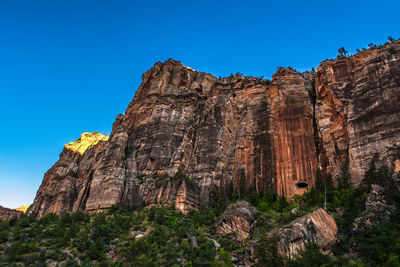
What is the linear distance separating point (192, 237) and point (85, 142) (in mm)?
65059

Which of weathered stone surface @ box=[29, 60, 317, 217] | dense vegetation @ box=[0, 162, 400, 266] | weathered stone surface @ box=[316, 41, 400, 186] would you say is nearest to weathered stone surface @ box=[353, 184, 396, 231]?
dense vegetation @ box=[0, 162, 400, 266]

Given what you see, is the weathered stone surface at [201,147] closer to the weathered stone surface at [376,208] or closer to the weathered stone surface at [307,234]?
the weathered stone surface at [376,208]

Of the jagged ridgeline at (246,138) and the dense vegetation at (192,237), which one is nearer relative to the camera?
the dense vegetation at (192,237)

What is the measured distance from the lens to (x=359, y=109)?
47.4 meters

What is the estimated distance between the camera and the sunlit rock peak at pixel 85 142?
90.8 meters

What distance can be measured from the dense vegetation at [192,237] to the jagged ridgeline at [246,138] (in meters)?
3.32

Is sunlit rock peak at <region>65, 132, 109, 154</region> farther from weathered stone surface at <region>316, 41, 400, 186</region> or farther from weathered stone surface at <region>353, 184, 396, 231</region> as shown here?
weathered stone surface at <region>353, 184, 396, 231</region>

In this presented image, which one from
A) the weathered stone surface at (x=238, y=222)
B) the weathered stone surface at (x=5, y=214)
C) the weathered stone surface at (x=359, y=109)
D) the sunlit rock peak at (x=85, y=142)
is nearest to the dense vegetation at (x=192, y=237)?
the weathered stone surface at (x=238, y=222)

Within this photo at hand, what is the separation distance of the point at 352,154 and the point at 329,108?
34.3 feet

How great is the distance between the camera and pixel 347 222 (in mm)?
35156

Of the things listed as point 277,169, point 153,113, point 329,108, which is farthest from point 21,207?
point 329,108

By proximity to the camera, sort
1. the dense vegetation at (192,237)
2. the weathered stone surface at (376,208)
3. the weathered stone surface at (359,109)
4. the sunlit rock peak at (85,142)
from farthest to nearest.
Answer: the sunlit rock peak at (85,142) < the weathered stone surface at (359,109) < the weathered stone surface at (376,208) < the dense vegetation at (192,237)

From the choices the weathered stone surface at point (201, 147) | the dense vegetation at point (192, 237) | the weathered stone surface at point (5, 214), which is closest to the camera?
the dense vegetation at point (192, 237)

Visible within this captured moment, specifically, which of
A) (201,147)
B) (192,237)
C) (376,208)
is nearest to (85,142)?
(201,147)
